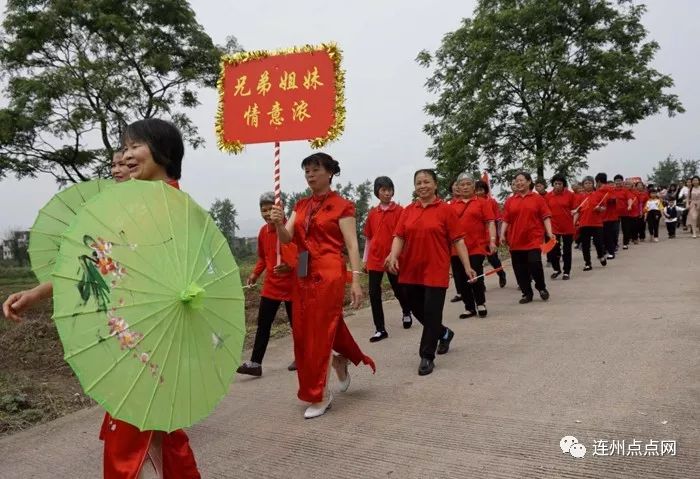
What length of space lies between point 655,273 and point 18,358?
960cm

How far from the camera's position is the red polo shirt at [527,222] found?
27.0 feet

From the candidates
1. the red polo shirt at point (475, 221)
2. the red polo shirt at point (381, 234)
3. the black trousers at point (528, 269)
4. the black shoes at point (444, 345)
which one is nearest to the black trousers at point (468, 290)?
the red polo shirt at point (475, 221)

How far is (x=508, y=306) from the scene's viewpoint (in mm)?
8109

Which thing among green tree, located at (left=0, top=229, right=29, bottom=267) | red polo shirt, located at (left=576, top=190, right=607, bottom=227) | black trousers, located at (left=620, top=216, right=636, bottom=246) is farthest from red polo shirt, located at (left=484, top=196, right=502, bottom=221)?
green tree, located at (left=0, top=229, right=29, bottom=267)

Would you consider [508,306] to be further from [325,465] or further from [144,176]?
[144,176]

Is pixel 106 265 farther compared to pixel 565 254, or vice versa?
pixel 565 254

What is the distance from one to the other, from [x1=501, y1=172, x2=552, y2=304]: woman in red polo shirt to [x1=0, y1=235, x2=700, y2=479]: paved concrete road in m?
1.91

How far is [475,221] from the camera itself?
8.24 m

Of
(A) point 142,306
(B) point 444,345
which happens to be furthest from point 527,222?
(A) point 142,306

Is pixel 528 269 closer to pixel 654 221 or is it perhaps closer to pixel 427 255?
pixel 427 255

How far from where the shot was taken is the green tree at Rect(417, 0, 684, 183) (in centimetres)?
2172

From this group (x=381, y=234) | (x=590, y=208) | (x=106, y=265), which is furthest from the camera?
(x=590, y=208)

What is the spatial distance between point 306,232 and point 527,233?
4825 millimetres

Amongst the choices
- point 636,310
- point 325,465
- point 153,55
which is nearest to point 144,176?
point 325,465
